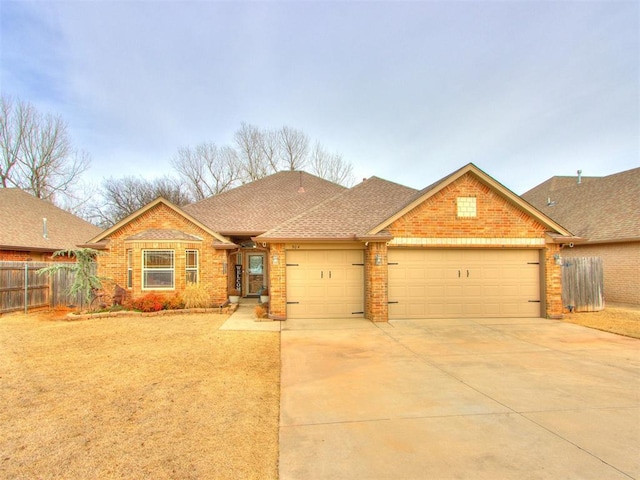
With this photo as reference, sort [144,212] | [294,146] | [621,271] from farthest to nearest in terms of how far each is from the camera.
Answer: [294,146] < [621,271] < [144,212]

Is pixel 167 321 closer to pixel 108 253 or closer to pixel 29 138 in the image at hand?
pixel 108 253

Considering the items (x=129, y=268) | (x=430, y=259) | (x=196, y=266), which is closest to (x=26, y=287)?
(x=129, y=268)

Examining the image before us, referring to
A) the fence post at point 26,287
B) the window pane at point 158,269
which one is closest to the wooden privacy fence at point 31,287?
the fence post at point 26,287

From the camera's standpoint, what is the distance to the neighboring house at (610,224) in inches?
539

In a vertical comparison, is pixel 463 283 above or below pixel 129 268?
below

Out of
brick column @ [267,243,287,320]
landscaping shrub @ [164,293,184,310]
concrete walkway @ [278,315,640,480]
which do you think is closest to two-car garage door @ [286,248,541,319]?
brick column @ [267,243,287,320]

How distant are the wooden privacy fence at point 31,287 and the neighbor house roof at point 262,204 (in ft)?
17.6

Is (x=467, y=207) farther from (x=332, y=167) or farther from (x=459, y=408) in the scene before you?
(x=332, y=167)

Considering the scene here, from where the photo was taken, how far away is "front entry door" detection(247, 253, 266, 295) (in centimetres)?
1609

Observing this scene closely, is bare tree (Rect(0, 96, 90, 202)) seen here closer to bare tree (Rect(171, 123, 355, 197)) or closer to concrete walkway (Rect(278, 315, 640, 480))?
bare tree (Rect(171, 123, 355, 197))

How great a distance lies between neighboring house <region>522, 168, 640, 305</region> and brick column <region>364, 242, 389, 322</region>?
686 centimetres

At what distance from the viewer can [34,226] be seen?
16781 mm

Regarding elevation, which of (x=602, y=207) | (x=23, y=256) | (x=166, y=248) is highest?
(x=602, y=207)

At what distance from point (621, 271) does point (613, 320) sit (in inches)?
202
